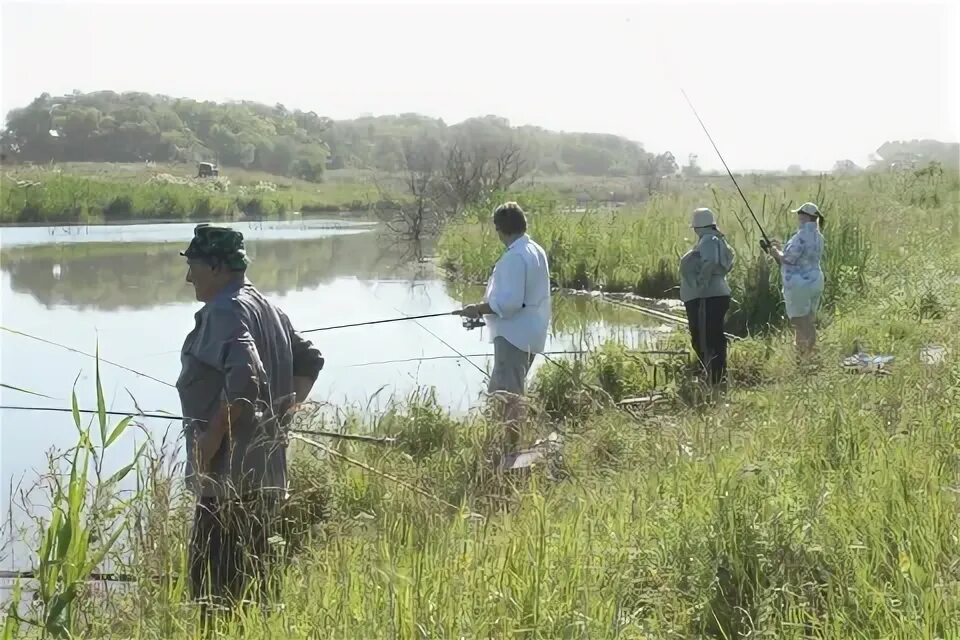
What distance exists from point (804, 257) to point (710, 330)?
108 cm

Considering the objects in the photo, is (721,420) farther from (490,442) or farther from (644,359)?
(644,359)

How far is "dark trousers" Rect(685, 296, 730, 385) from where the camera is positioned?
7.86 meters

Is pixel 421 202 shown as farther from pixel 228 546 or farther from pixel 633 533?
pixel 633 533

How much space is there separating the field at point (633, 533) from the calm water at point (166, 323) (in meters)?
1.18

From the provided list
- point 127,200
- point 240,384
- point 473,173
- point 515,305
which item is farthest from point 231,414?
point 127,200

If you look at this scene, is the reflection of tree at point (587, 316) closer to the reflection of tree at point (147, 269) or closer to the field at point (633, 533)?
the reflection of tree at point (147, 269)

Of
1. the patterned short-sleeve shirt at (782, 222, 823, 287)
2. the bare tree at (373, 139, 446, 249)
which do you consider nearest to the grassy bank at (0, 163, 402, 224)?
the bare tree at (373, 139, 446, 249)

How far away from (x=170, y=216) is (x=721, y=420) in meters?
37.2

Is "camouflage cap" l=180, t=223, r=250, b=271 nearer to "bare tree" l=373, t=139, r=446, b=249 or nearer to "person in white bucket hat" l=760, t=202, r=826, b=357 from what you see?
"person in white bucket hat" l=760, t=202, r=826, b=357

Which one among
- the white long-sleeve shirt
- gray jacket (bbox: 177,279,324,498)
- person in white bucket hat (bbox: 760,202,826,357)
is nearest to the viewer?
gray jacket (bbox: 177,279,324,498)

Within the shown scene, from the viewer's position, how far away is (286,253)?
24516mm

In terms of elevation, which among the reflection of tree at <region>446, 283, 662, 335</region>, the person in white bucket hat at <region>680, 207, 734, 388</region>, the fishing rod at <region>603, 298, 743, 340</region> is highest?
the person in white bucket hat at <region>680, 207, 734, 388</region>

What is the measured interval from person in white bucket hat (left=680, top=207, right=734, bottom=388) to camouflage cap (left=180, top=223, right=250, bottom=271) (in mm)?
4778

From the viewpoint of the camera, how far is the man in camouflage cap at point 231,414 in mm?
3459
